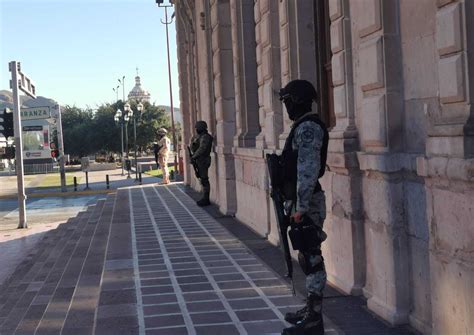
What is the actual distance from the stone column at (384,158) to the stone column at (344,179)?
0.19m

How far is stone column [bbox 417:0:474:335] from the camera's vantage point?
10.9 ft

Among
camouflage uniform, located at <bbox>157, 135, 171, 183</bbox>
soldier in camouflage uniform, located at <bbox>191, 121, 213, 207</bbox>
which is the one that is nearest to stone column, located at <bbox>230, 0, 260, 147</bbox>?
soldier in camouflage uniform, located at <bbox>191, 121, 213, 207</bbox>

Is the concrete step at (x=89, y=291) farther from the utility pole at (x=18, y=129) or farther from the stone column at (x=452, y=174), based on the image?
the utility pole at (x=18, y=129)

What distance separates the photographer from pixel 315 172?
3979 millimetres

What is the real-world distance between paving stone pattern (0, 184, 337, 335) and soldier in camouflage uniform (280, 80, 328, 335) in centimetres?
36

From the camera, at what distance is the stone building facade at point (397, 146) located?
11.2ft

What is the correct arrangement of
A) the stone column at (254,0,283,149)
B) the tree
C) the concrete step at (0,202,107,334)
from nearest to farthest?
the concrete step at (0,202,107,334) < the stone column at (254,0,283,149) < the tree

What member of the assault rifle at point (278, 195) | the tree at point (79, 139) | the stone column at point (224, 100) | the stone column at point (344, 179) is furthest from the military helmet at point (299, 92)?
the tree at point (79, 139)

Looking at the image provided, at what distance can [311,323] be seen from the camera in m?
4.17

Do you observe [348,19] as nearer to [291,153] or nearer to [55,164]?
[291,153]

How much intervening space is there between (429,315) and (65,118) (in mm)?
70827

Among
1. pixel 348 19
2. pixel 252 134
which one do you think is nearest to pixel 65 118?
pixel 252 134

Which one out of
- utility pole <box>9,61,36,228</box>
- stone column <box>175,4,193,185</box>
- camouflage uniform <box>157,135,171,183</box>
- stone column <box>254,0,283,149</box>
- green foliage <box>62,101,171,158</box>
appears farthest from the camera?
green foliage <box>62,101,171,158</box>

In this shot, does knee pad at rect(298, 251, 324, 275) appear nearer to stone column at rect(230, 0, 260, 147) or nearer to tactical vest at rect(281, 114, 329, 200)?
tactical vest at rect(281, 114, 329, 200)
